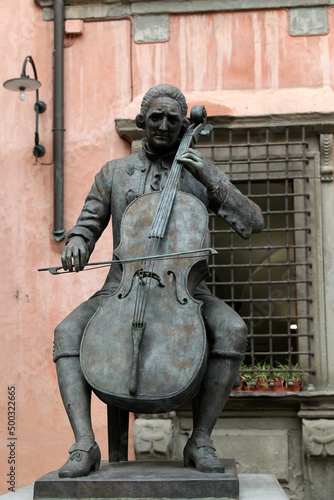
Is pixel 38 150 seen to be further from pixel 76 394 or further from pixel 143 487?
pixel 143 487

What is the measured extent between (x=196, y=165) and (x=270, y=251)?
3.91 m

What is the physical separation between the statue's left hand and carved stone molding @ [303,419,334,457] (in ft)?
11.9

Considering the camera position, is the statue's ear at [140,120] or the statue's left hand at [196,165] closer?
the statue's left hand at [196,165]

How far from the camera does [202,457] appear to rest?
3803mm

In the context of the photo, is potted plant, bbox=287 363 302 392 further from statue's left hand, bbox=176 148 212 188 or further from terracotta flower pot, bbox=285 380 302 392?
statue's left hand, bbox=176 148 212 188

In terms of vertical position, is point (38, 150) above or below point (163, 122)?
above

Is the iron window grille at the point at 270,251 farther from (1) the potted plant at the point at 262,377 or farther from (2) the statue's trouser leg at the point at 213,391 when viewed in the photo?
(2) the statue's trouser leg at the point at 213,391

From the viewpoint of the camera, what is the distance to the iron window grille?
7758mm

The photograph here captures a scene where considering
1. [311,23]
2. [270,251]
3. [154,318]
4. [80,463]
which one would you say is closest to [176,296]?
[154,318]

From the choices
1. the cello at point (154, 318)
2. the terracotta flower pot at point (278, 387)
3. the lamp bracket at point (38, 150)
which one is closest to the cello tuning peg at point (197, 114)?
the cello at point (154, 318)

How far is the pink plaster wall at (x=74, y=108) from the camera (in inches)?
310

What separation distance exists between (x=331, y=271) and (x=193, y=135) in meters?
3.65

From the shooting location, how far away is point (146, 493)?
3580 millimetres

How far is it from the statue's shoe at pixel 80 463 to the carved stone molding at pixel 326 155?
4.64 meters
